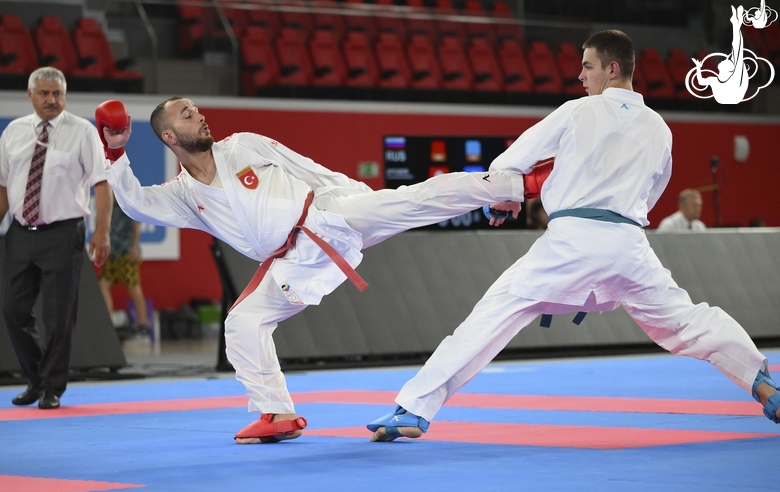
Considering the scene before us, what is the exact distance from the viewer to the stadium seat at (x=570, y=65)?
16.5 m

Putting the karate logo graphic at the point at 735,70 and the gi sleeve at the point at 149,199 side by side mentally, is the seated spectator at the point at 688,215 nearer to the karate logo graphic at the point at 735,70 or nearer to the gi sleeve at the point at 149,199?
the karate logo graphic at the point at 735,70

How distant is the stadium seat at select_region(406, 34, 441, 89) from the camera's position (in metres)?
15.7

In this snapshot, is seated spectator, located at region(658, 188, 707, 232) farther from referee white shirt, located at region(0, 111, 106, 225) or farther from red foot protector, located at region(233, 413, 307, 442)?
red foot protector, located at region(233, 413, 307, 442)

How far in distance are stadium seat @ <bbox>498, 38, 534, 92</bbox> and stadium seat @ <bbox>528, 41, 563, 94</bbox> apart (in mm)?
104

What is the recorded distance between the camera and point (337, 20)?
1516cm

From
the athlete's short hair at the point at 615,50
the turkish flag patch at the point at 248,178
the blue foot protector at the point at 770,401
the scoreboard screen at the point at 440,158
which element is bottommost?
the blue foot protector at the point at 770,401

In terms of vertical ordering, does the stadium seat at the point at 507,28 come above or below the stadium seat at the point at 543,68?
above

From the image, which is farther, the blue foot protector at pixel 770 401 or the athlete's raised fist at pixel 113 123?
the athlete's raised fist at pixel 113 123

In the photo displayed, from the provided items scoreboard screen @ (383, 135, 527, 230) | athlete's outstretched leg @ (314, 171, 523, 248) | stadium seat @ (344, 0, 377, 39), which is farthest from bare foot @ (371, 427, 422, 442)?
stadium seat @ (344, 0, 377, 39)

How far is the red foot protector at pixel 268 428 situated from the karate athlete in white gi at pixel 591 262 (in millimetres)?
427

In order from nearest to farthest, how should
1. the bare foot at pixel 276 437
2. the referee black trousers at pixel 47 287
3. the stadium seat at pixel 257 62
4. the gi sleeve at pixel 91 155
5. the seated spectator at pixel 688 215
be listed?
the bare foot at pixel 276 437
the referee black trousers at pixel 47 287
the gi sleeve at pixel 91 155
the seated spectator at pixel 688 215
the stadium seat at pixel 257 62

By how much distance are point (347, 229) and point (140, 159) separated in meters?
9.58

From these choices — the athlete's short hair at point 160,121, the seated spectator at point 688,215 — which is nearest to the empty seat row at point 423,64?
the seated spectator at point 688,215

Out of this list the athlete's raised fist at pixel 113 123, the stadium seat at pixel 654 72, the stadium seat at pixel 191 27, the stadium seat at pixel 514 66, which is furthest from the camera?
the stadium seat at pixel 654 72
